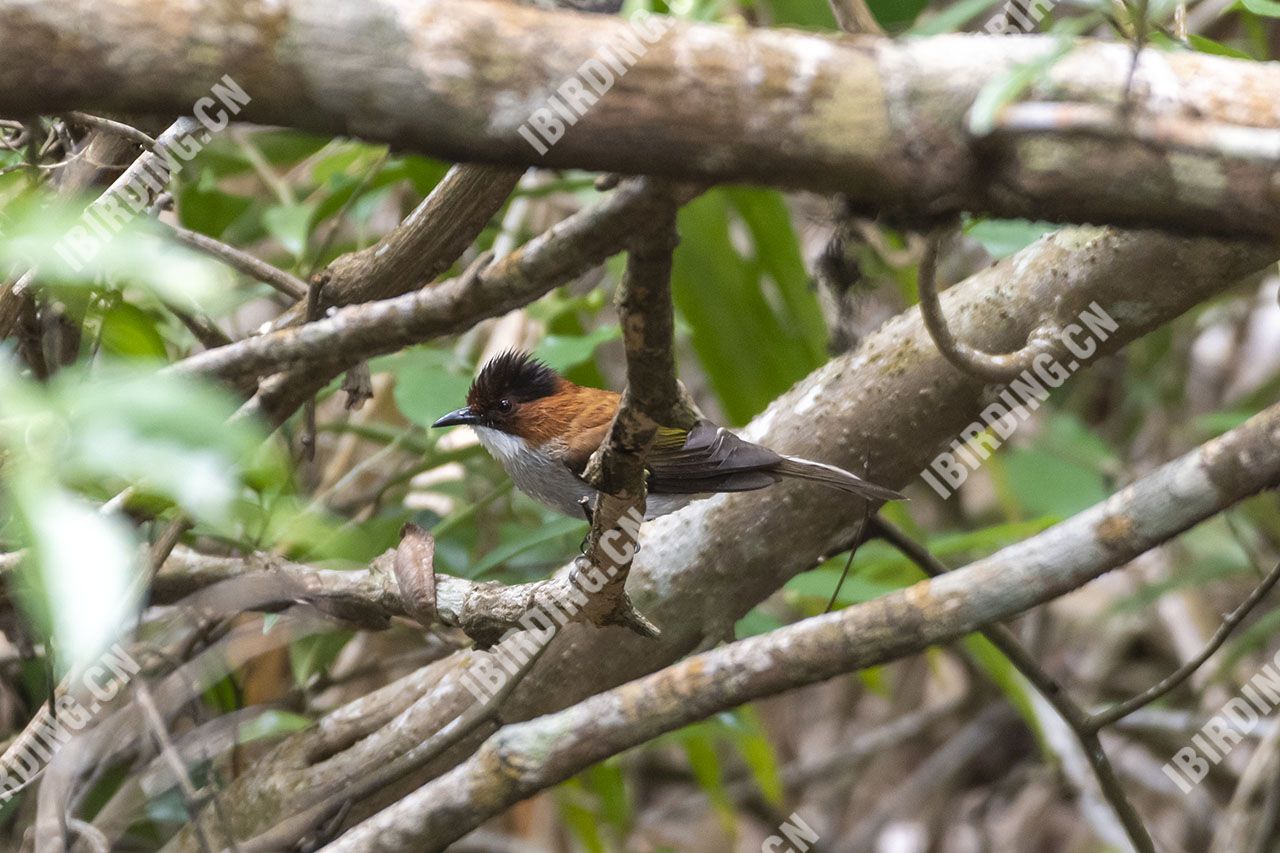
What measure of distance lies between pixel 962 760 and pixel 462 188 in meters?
4.01

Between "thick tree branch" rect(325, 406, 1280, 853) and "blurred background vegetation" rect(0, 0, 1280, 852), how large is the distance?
0.46 m

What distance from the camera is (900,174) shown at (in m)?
1.24

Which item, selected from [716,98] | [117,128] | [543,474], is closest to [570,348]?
[543,474]

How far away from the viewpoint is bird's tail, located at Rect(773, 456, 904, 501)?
261 cm

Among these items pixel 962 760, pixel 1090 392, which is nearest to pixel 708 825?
pixel 962 760

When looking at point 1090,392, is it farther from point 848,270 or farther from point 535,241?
point 535,241

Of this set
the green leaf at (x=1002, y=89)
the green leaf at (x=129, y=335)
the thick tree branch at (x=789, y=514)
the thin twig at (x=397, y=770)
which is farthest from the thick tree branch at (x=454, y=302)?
the thick tree branch at (x=789, y=514)

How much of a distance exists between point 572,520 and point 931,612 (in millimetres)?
1161

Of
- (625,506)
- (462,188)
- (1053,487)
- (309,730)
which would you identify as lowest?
(1053,487)

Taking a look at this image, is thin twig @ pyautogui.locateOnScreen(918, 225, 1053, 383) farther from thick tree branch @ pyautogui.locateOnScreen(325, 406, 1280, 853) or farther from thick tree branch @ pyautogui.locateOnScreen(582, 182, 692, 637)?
thick tree branch @ pyautogui.locateOnScreen(582, 182, 692, 637)

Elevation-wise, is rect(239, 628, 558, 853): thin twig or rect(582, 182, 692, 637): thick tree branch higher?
rect(582, 182, 692, 637): thick tree branch

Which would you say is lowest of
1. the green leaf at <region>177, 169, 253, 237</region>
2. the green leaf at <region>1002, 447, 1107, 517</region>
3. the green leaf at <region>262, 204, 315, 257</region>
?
the green leaf at <region>1002, 447, 1107, 517</region>

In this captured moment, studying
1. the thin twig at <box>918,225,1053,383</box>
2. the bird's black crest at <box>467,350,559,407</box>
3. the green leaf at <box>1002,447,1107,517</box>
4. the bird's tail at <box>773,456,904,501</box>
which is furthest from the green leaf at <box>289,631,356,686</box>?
the green leaf at <box>1002,447,1107,517</box>

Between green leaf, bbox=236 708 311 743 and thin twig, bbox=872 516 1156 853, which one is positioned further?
green leaf, bbox=236 708 311 743
